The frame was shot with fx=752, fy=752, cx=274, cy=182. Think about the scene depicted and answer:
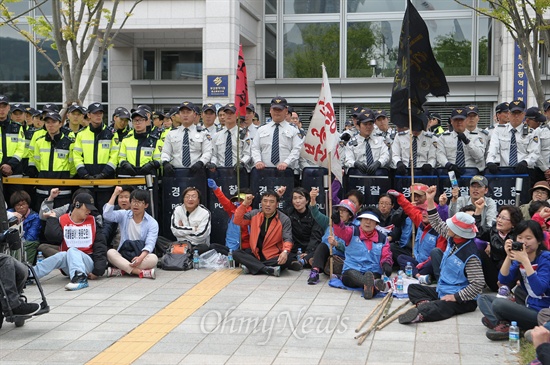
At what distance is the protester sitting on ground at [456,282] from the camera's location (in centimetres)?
812

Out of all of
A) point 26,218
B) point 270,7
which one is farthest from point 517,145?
point 270,7

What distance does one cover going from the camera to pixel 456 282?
27.8 ft

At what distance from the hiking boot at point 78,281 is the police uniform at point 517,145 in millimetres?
6354

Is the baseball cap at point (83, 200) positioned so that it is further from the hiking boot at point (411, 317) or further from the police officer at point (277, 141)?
the hiking boot at point (411, 317)

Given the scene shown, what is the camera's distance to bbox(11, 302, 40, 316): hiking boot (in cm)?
776

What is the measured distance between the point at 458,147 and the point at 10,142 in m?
7.36

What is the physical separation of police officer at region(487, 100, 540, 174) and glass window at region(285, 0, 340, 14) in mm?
16804

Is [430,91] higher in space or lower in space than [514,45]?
lower

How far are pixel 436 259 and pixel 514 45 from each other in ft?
54.1

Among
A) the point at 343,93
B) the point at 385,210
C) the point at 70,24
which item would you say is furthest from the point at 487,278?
the point at 343,93

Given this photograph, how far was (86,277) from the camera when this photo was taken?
10.2 meters

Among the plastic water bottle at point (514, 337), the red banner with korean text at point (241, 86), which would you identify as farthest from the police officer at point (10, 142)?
the plastic water bottle at point (514, 337)

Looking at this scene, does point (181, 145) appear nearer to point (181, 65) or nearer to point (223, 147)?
point (223, 147)

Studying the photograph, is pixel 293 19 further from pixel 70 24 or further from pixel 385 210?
pixel 385 210
